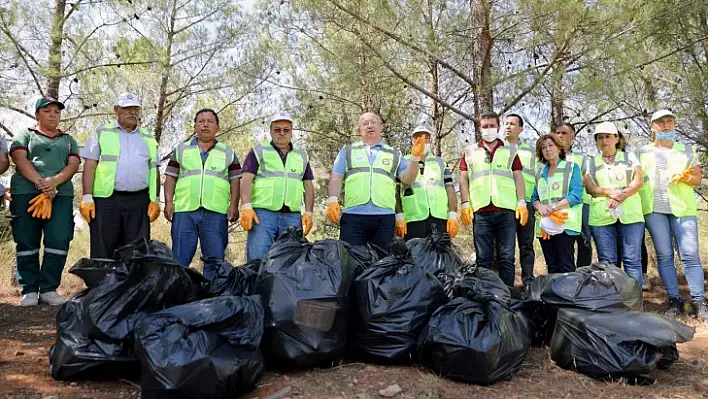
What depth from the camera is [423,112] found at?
666cm

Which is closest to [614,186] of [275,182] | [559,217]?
[559,217]

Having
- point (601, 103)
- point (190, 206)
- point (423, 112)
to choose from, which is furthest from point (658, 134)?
point (190, 206)

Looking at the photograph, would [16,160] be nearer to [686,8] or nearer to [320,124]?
[320,124]

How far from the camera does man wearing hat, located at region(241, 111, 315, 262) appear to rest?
12.5 feet

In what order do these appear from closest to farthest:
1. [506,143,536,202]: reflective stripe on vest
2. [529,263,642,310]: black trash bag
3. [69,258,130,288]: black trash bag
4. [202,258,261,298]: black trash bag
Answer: [69,258,130,288]: black trash bag → [202,258,261,298]: black trash bag → [529,263,642,310]: black trash bag → [506,143,536,202]: reflective stripe on vest

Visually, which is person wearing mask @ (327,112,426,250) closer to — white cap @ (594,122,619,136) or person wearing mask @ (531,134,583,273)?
person wearing mask @ (531,134,583,273)

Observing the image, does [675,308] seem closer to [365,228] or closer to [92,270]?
[365,228]

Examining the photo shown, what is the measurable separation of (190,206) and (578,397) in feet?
9.18

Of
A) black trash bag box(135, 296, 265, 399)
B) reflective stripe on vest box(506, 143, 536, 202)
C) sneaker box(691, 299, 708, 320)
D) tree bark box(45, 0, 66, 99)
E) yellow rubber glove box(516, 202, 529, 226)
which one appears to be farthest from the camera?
tree bark box(45, 0, 66, 99)

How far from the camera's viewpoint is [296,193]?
392 centimetres

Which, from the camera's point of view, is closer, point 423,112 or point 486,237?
point 486,237

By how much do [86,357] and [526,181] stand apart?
375 cm

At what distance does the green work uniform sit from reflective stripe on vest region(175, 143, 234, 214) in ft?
3.34

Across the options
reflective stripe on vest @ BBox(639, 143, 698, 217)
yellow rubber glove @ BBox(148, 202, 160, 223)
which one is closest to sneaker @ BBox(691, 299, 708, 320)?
reflective stripe on vest @ BBox(639, 143, 698, 217)
